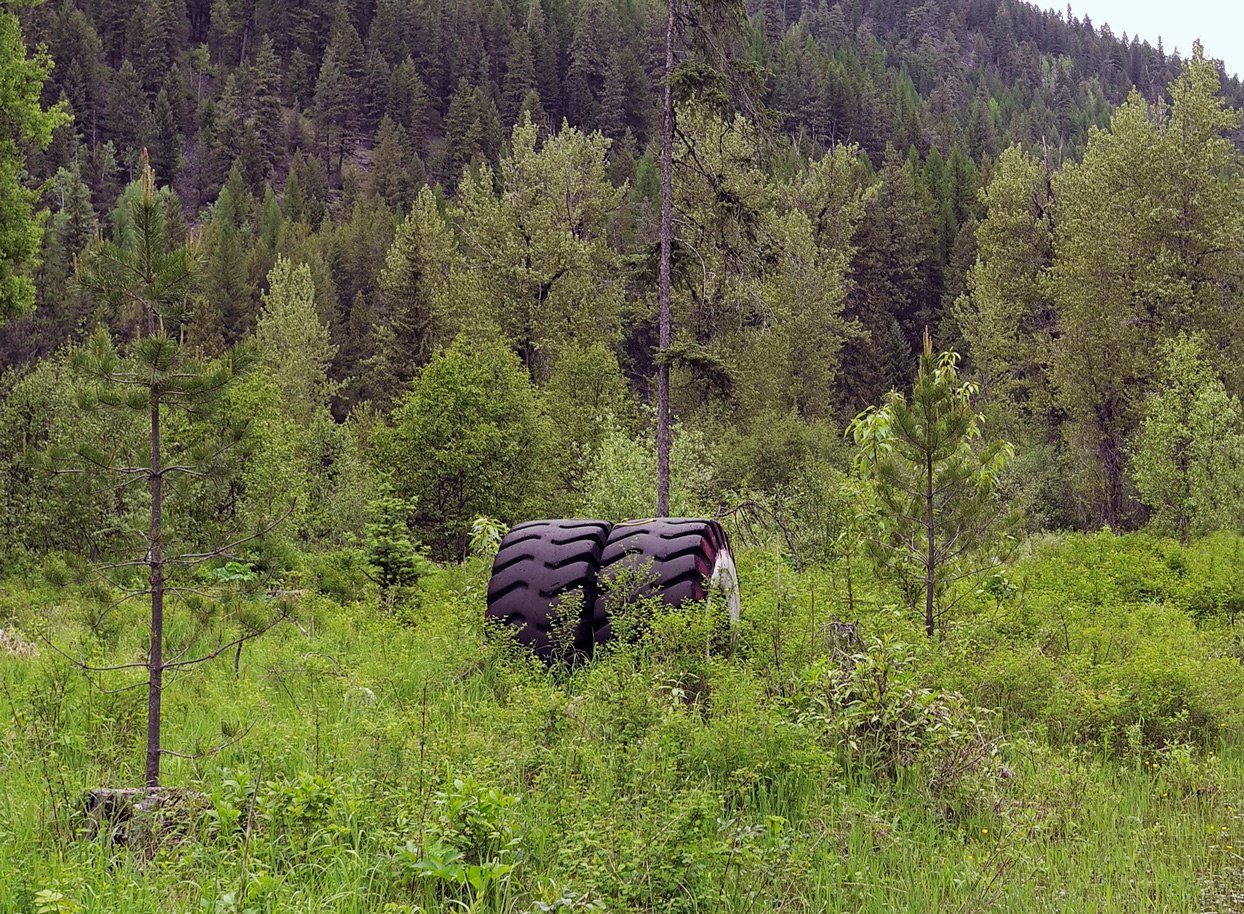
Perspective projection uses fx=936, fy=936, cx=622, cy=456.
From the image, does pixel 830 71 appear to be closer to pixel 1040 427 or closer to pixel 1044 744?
pixel 1040 427

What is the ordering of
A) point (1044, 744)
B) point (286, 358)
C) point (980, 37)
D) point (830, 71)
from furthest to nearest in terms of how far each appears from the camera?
point (980, 37) → point (830, 71) → point (286, 358) → point (1044, 744)

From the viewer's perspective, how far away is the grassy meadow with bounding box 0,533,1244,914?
3.77 metres

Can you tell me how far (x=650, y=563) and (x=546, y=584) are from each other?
0.85 metres

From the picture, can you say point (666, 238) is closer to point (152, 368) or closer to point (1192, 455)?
point (152, 368)

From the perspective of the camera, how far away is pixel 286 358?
43750 mm

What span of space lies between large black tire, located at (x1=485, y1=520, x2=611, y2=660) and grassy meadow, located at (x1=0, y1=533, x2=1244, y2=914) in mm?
272

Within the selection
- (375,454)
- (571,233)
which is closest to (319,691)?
(375,454)

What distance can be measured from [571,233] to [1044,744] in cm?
3130

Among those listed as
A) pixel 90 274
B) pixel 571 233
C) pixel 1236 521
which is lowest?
pixel 1236 521

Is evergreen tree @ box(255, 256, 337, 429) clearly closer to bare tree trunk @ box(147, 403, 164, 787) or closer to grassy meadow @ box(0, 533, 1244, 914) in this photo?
grassy meadow @ box(0, 533, 1244, 914)

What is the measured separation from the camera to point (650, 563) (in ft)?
23.9

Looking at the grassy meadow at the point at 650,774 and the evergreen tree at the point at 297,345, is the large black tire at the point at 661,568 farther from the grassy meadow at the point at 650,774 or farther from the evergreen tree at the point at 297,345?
the evergreen tree at the point at 297,345

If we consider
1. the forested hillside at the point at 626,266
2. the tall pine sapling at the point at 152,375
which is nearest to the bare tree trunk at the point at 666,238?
the forested hillside at the point at 626,266

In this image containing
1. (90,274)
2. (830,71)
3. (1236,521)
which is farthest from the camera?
(830,71)
